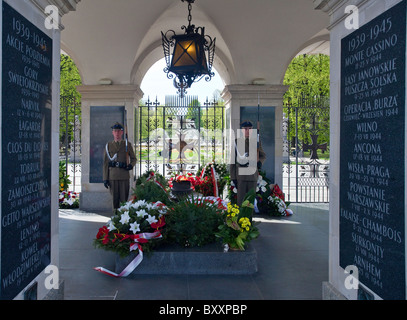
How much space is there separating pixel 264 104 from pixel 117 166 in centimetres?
413

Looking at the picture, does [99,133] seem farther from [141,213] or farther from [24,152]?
Answer: [24,152]

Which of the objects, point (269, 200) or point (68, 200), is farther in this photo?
point (68, 200)

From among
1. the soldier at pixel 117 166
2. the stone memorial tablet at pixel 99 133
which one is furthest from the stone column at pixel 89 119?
the soldier at pixel 117 166

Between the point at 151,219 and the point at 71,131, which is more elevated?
the point at 71,131

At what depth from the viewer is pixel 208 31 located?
10305 mm

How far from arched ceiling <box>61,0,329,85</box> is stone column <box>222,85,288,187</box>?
1.11 feet

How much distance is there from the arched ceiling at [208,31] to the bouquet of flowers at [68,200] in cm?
298

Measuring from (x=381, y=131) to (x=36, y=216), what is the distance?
2745 millimetres

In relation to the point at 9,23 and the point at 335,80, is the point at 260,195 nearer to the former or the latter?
the point at 335,80

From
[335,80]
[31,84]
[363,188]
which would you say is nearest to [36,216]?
[31,84]

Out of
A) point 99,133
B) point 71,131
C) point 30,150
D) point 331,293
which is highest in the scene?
point 71,131

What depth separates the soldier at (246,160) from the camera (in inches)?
320

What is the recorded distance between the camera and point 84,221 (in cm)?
819

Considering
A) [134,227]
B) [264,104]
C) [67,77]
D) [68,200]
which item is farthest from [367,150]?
[67,77]
